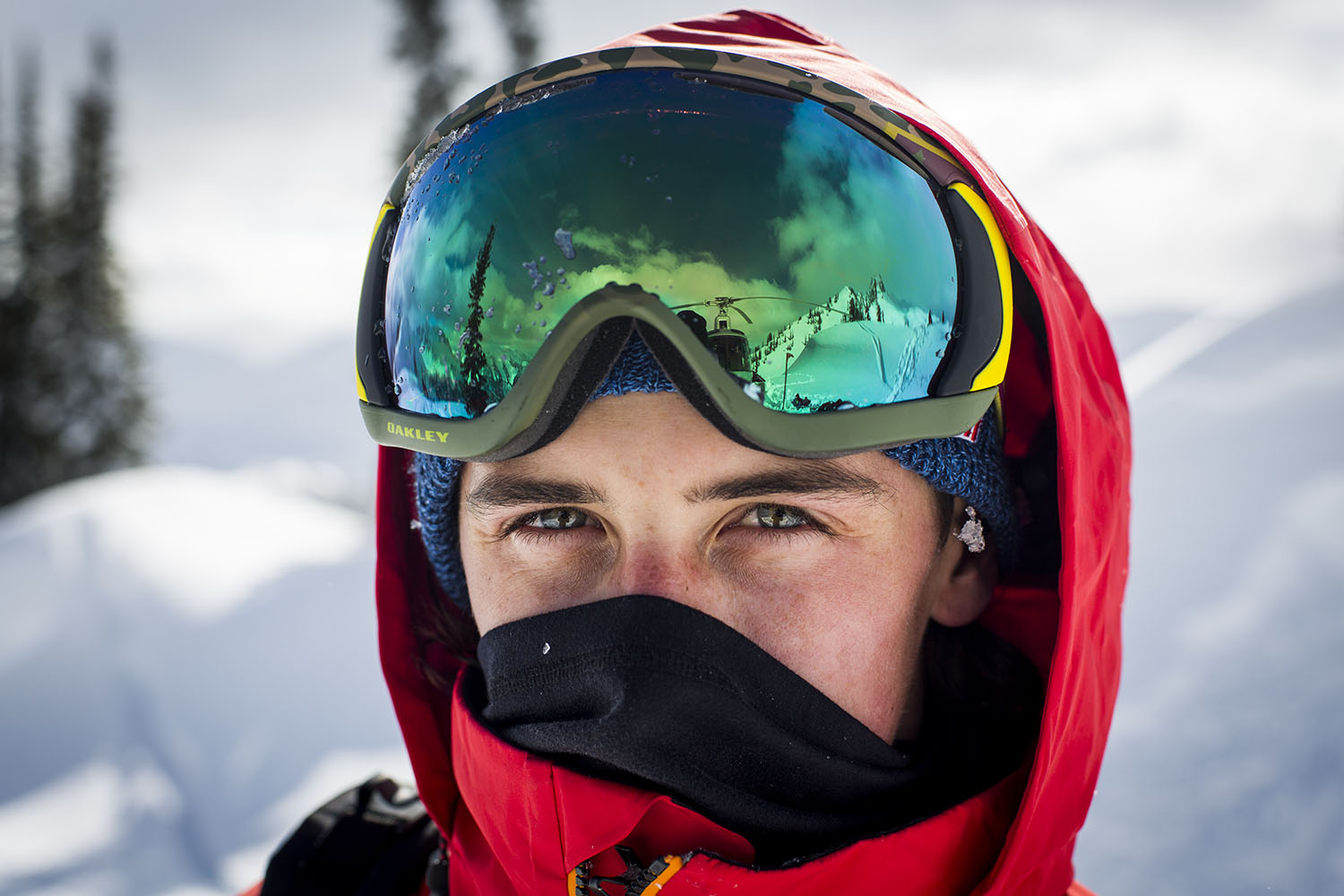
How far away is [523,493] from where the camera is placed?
→ 1534 millimetres

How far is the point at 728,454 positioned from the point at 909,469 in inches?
13.2

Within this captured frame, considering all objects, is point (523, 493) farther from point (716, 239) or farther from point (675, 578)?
point (716, 239)

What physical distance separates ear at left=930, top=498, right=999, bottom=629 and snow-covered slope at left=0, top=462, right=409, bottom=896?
7.39 feet

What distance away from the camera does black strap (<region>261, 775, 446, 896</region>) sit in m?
1.78

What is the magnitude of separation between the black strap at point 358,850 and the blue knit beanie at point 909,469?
477 mm

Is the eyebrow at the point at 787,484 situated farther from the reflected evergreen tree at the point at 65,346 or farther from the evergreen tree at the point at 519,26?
the reflected evergreen tree at the point at 65,346

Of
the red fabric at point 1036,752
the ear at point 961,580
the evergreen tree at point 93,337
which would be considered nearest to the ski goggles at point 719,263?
the red fabric at point 1036,752

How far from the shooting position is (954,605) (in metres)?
1.80

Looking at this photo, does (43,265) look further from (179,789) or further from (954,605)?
(954,605)

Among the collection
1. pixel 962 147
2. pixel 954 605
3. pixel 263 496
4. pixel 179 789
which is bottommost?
pixel 179 789

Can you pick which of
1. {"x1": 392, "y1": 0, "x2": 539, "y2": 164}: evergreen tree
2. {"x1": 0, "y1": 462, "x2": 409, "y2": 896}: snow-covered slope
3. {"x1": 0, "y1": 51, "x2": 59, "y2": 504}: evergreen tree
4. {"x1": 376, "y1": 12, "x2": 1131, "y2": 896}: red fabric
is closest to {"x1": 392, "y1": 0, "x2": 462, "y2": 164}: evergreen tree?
{"x1": 392, "y1": 0, "x2": 539, "y2": 164}: evergreen tree

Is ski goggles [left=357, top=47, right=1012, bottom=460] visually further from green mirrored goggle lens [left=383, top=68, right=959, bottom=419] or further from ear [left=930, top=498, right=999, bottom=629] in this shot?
ear [left=930, top=498, right=999, bottom=629]

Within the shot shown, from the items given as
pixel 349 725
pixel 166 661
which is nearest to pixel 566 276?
pixel 349 725

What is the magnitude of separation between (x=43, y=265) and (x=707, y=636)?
28628 millimetres
